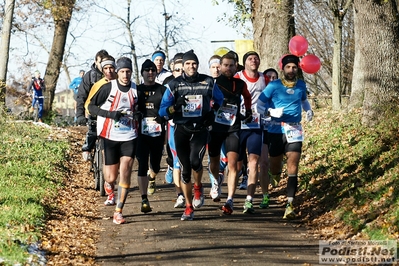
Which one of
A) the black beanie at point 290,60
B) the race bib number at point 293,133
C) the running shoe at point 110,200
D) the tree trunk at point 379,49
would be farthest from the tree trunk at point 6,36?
the race bib number at point 293,133

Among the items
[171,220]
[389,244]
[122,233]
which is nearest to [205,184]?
[171,220]

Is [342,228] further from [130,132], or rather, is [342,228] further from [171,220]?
[130,132]

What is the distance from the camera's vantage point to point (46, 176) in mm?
15250

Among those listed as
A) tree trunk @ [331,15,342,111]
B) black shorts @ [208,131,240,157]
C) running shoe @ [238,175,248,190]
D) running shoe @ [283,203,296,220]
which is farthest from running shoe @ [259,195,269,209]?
tree trunk @ [331,15,342,111]

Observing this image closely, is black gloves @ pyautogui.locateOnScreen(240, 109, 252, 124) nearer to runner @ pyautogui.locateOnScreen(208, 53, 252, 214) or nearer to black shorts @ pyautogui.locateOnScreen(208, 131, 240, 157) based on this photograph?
runner @ pyautogui.locateOnScreen(208, 53, 252, 214)

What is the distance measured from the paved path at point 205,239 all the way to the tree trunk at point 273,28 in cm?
850

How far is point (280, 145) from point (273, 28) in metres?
9.02

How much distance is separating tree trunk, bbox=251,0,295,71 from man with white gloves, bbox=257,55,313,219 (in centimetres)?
894

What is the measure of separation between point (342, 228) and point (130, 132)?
10.3 feet

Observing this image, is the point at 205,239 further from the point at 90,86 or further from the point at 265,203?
the point at 90,86

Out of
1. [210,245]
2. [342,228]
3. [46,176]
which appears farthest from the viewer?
[46,176]

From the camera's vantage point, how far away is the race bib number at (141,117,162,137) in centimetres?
1198

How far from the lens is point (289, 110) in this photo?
38.5 ft

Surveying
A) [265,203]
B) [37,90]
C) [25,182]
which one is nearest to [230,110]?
[265,203]
